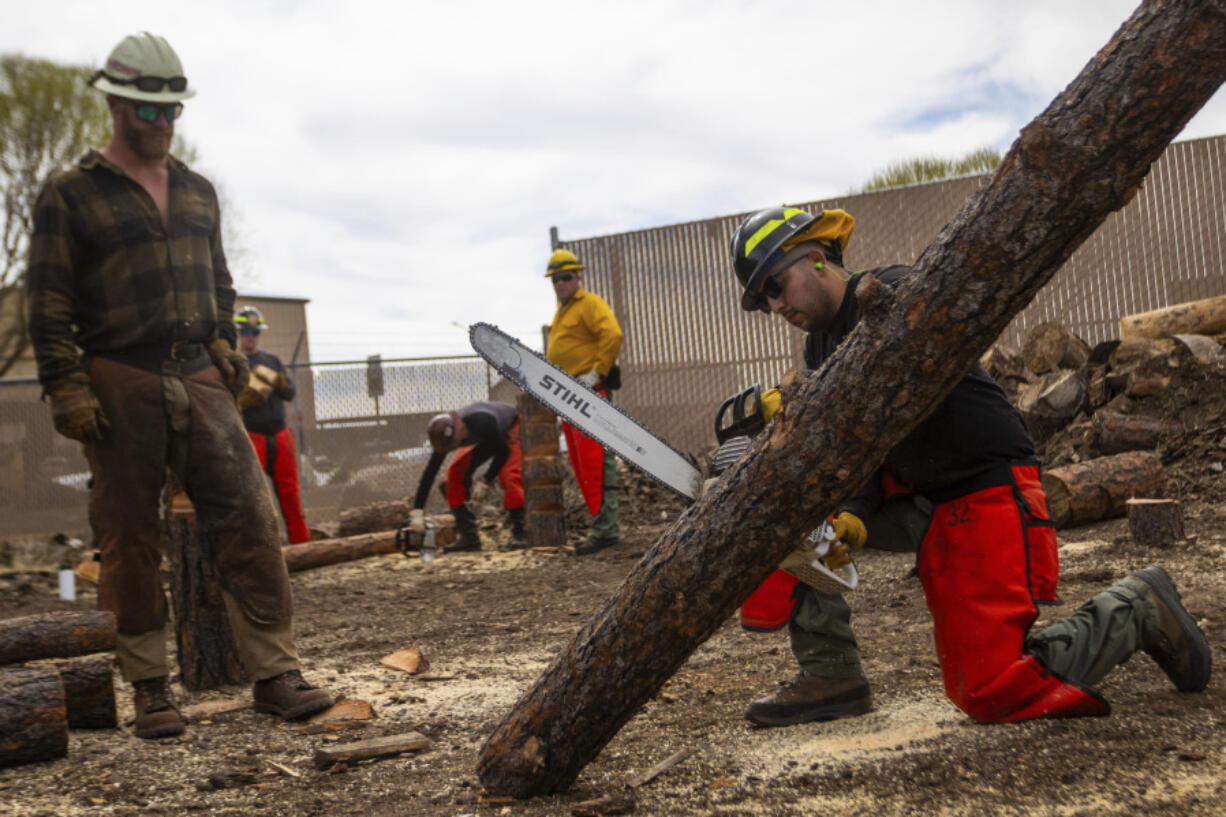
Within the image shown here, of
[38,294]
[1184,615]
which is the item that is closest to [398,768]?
[38,294]

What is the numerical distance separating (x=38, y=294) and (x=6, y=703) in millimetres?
1199

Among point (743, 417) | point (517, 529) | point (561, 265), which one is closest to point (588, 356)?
point (561, 265)

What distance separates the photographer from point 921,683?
2926mm

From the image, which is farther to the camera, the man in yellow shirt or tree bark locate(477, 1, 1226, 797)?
the man in yellow shirt

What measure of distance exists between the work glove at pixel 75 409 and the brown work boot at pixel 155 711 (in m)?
0.81

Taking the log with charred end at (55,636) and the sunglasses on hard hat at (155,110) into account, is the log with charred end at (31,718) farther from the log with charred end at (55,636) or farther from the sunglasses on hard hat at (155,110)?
the sunglasses on hard hat at (155,110)

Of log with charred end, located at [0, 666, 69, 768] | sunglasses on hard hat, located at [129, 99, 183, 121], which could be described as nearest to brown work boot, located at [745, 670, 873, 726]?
log with charred end, located at [0, 666, 69, 768]

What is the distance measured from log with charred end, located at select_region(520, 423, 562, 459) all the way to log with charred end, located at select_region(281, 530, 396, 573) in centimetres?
137

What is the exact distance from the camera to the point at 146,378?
312cm

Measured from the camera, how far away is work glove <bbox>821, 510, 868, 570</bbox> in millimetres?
2486

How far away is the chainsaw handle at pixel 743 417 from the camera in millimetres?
2600

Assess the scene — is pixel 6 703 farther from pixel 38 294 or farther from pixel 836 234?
pixel 836 234

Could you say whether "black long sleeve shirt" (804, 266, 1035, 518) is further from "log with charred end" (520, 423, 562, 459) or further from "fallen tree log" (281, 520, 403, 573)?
"fallen tree log" (281, 520, 403, 573)

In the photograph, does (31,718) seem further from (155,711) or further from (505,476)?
(505,476)
